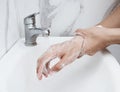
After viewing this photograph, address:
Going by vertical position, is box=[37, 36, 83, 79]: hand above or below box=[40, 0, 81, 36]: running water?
below

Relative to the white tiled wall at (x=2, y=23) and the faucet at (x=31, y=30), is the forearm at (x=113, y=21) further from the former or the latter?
the white tiled wall at (x=2, y=23)

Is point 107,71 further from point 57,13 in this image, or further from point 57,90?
point 57,13

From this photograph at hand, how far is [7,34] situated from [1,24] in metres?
0.07

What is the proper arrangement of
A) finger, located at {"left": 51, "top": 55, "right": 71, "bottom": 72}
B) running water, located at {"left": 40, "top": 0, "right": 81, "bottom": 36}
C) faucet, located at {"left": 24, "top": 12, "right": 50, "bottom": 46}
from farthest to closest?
running water, located at {"left": 40, "top": 0, "right": 81, "bottom": 36}
faucet, located at {"left": 24, "top": 12, "right": 50, "bottom": 46}
finger, located at {"left": 51, "top": 55, "right": 71, "bottom": 72}

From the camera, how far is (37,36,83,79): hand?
0.76 metres

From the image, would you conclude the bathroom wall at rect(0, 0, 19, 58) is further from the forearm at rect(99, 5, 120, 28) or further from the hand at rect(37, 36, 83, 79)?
the forearm at rect(99, 5, 120, 28)

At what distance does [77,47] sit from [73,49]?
17mm

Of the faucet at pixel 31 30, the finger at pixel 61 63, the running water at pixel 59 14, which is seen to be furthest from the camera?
the running water at pixel 59 14

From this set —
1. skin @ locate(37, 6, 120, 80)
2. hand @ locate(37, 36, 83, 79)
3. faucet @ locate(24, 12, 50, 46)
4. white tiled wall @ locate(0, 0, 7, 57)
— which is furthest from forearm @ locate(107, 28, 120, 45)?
white tiled wall @ locate(0, 0, 7, 57)

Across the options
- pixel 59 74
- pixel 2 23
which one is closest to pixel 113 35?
pixel 59 74

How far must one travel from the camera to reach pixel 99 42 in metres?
0.82

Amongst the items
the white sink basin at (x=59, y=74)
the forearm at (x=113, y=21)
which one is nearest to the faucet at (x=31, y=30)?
the white sink basin at (x=59, y=74)

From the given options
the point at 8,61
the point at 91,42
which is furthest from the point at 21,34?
the point at 91,42

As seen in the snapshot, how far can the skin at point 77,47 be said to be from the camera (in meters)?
0.77
